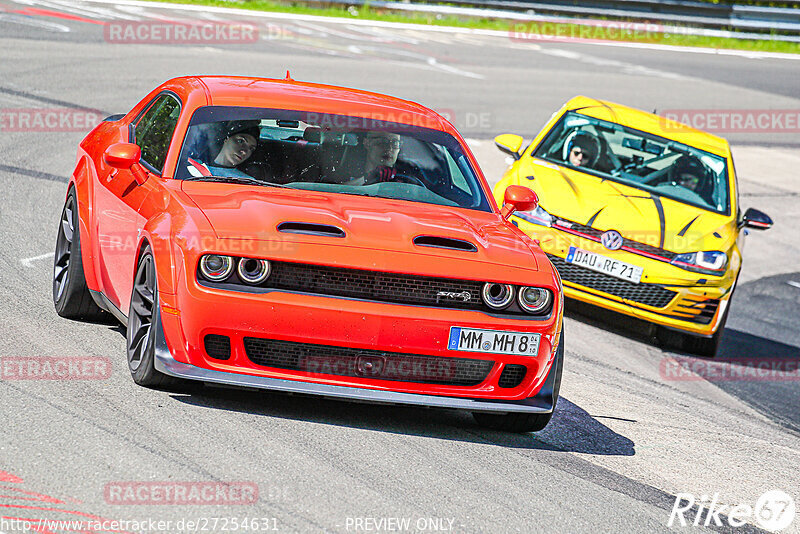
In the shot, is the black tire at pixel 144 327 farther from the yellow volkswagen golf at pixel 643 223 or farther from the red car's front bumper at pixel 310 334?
the yellow volkswagen golf at pixel 643 223

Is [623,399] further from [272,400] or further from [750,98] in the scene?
[750,98]

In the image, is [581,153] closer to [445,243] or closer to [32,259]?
[32,259]

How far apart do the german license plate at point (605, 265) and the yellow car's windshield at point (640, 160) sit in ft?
3.94

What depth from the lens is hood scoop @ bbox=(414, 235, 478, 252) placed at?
18.7ft

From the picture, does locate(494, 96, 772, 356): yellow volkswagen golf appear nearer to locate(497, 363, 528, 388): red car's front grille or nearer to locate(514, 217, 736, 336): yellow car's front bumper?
locate(514, 217, 736, 336): yellow car's front bumper

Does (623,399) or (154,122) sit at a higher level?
(154,122)

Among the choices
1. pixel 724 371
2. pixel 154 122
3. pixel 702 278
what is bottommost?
pixel 724 371

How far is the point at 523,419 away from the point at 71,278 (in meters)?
2.71

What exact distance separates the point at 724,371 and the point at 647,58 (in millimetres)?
18231

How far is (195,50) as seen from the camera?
20.3 m

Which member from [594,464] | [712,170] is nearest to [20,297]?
[594,464]

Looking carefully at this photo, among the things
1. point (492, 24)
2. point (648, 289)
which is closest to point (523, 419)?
point (648, 289)

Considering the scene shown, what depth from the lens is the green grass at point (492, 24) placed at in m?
27.2

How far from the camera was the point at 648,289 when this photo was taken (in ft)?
32.3
